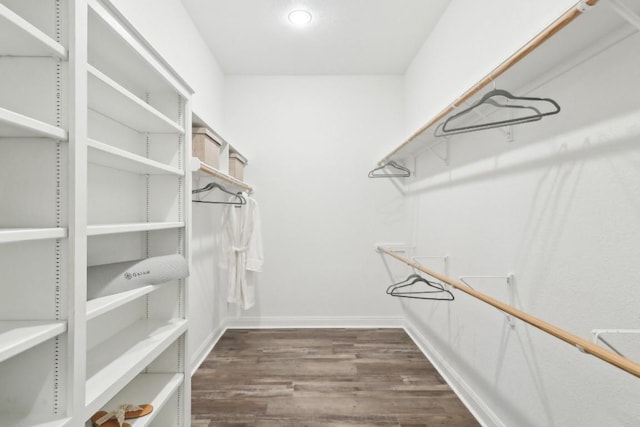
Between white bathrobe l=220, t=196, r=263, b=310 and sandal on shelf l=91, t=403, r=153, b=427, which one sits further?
white bathrobe l=220, t=196, r=263, b=310

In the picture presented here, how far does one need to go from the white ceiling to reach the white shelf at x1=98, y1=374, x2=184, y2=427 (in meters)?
2.52

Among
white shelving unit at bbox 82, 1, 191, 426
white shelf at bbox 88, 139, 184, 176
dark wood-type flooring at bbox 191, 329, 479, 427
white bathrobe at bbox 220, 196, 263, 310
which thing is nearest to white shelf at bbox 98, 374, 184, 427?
white shelving unit at bbox 82, 1, 191, 426

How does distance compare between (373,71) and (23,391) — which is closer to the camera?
(23,391)

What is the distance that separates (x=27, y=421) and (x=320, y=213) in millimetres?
2736

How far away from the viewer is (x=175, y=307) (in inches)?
66.6

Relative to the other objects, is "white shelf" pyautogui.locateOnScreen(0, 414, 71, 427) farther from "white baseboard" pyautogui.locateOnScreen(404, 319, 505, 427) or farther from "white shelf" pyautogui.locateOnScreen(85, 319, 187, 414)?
"white baseboard" pyautogui.locateOnScreen(404, 319, 505, 427)

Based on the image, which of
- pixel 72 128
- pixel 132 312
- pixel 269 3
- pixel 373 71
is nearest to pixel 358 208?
pixel 373 71

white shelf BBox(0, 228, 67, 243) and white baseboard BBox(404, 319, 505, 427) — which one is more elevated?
white shelf BBox(0, 228, 67, 243)

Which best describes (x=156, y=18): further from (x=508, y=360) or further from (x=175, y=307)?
(x=508, y=360)

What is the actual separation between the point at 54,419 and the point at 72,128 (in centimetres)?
86

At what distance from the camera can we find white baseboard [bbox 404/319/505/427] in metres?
1.77

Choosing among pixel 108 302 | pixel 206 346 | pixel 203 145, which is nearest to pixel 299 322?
pixel 206 346

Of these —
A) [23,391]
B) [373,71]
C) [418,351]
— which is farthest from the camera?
[373,71]

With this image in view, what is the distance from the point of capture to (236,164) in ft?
9.76
